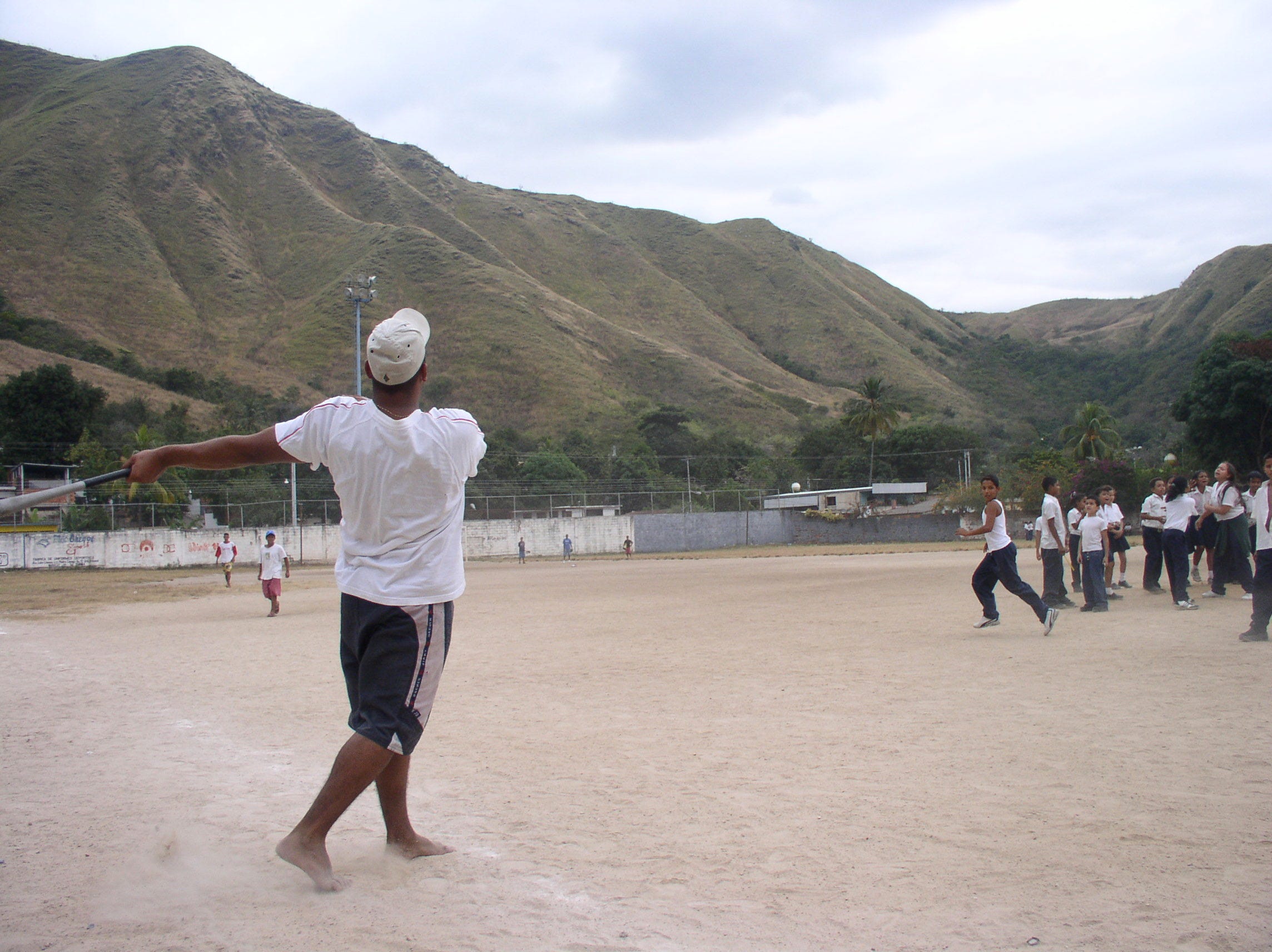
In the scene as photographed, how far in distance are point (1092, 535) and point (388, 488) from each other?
1132 centimetres

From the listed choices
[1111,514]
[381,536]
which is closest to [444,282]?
[1111,514]

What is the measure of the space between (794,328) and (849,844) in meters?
126

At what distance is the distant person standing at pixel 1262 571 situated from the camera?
29.0 ft

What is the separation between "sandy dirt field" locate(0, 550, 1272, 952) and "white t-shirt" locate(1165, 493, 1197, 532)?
204cm

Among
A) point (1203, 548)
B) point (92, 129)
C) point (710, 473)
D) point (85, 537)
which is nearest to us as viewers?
point (1203, 548)

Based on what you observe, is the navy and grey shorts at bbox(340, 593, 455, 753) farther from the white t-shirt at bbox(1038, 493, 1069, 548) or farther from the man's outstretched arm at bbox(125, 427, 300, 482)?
the white t-shirt at bbox(1038, 493, 1069, 548)

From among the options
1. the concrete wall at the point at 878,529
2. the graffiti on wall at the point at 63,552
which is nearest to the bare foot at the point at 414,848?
the graffiti on wall at the point at 63,552

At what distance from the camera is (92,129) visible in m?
106

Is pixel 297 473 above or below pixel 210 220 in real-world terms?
below

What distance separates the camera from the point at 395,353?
3418mm

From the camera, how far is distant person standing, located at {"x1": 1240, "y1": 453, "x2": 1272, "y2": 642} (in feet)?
29.0

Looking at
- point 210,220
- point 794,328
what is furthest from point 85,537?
point 794,328

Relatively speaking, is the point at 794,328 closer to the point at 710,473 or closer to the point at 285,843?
the point at 710,473

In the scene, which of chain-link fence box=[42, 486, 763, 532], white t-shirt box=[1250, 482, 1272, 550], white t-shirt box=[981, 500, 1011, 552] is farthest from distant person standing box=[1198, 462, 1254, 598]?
chain-link fence box=[42, 486, 763, 532]
